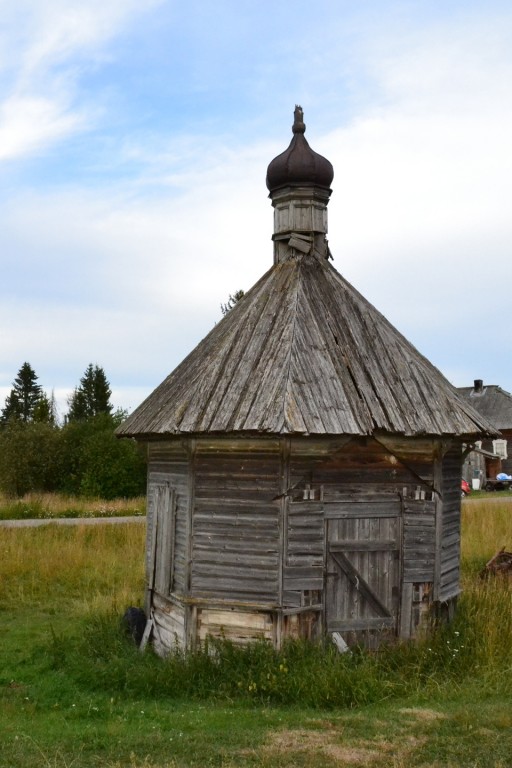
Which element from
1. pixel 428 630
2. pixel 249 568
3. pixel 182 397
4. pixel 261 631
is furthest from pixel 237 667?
pixel 182 397

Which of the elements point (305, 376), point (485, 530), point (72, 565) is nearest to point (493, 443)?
point (485, 530)

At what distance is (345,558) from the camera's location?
8.61 metres

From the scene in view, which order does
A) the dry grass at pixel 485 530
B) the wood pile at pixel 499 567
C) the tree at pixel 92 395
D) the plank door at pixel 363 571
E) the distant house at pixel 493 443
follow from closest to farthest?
1. the plank door at pixel 363 571
2. the wood pile at pixel 499 567
3. the dry grass at pixel 485 530
4. the distant house at pixel 493 443
5. the tree at pixel 92 395

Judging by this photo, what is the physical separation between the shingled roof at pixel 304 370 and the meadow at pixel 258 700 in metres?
2.40

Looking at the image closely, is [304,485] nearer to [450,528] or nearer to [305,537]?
[305,537]

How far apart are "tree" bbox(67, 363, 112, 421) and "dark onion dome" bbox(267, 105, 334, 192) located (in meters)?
41.9

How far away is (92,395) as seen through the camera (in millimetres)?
51562

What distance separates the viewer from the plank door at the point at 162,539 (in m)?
9.37

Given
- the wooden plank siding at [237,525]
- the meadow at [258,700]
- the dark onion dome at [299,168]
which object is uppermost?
the dark onion dome at [299,168]

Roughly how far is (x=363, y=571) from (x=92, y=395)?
146ft

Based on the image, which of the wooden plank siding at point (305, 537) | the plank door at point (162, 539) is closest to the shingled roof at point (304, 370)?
the wooden plank siding at point (305, 537)

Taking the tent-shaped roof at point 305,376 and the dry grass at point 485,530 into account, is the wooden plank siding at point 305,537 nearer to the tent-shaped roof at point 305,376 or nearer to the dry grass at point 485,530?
the tent-shaped roof at point 305,376

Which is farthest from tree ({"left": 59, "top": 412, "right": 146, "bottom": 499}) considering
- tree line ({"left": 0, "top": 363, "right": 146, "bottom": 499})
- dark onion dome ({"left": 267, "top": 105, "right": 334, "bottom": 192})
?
dark onion dome ({"left": 267, "top": 105, "right": 334, "bottom": 192})

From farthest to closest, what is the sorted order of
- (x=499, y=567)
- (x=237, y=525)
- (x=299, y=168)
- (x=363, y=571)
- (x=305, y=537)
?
(x=499, y=567), (x=299, y=168), (x=363, y=571), (x=237, y=525), (x=305, y=537)
